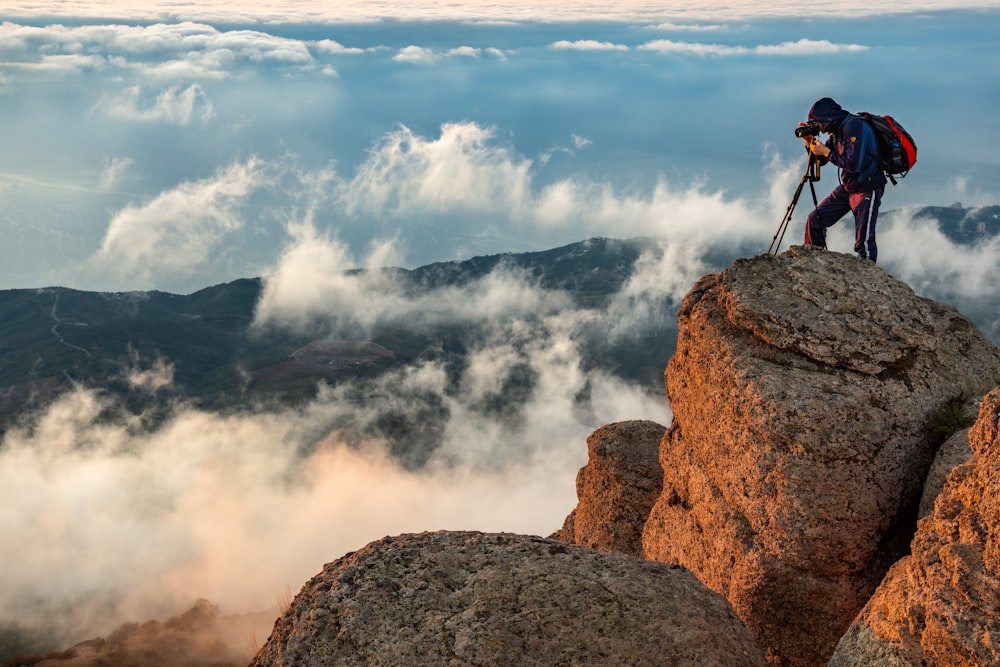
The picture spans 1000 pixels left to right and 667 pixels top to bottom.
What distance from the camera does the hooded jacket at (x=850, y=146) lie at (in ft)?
74.9

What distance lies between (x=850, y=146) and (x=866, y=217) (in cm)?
225

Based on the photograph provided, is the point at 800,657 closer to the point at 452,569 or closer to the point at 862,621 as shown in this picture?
the point at 862,621

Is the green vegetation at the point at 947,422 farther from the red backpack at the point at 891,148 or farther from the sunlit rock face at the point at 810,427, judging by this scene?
the red backpack at the point at 891,148

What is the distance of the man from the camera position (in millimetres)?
22859

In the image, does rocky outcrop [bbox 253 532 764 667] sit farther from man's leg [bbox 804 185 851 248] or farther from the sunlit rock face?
man's leg [bbox 804 185 851 248]

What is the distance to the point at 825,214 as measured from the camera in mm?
25219

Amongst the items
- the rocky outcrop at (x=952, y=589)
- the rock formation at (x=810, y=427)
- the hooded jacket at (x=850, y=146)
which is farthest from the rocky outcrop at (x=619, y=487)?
the rocky outcrop at (x=952, y=589)

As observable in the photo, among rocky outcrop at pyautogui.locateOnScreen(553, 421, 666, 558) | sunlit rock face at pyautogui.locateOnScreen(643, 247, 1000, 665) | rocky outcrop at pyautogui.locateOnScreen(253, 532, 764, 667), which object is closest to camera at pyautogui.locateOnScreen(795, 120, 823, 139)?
sunlit rock face at pyautogui.locateOnScreen(643, 247, 1000, 665)

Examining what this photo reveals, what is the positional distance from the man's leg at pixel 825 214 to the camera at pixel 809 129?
1949mm

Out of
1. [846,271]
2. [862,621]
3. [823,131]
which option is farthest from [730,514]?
[823,131]

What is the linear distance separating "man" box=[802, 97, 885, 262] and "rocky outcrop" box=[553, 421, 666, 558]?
10988 mm

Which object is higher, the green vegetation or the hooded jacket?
the hooded jacket

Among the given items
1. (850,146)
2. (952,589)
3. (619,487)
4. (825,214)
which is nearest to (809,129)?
(850,146)

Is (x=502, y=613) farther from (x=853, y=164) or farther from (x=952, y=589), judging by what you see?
(x=853, y=164)
